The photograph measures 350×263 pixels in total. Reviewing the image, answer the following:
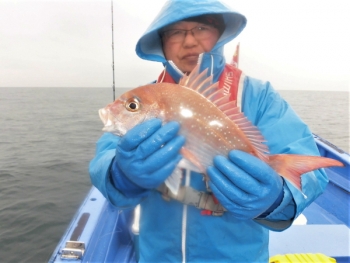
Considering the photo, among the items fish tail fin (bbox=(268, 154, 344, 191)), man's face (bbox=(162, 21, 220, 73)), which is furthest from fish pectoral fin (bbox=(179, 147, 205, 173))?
man's face (bbox=(162, 21, 220, 73))

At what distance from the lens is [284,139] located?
174 centimetres

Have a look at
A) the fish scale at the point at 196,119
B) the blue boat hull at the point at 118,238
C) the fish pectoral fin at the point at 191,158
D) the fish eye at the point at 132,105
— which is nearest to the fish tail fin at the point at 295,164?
the fish scale at the point at 196,119

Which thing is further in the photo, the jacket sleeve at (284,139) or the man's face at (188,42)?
the man's face at (188,42)

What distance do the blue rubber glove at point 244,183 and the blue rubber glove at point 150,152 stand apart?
259 millimetres

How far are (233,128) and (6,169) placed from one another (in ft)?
34.9

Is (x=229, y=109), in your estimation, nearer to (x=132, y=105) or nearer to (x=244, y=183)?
(x=244, y=183)

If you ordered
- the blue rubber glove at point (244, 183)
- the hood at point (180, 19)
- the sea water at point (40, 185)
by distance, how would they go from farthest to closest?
the sea water at point (40, 185)
the hood at point (180, 19)
the blue rubber glove at point (244, 183)

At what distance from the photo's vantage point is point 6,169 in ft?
32.0

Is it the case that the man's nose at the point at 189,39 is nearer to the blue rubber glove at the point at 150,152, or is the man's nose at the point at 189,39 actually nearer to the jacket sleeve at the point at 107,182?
the blue rubber glove at the point at 150,152

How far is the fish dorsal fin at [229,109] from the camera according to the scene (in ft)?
5.28

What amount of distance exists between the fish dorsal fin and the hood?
662 millimetres

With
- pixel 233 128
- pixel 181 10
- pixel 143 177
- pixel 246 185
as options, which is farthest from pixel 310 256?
pixel 181 10

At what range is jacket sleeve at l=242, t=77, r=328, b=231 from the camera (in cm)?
164

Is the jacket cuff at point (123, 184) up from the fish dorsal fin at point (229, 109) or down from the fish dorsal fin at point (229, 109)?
down
